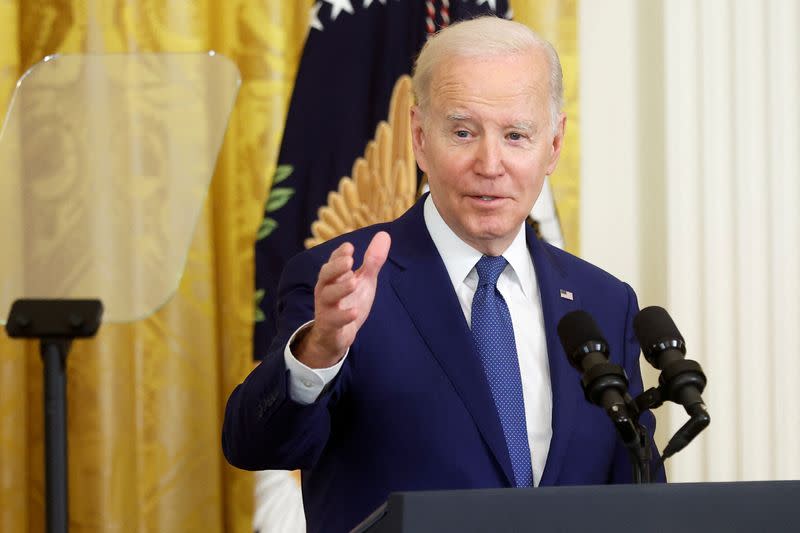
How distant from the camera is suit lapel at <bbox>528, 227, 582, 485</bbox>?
6.06 ft

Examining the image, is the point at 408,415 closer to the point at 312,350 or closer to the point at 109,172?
the point at 312,350

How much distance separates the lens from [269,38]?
2.98m

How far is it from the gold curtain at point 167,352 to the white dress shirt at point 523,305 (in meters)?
1.00

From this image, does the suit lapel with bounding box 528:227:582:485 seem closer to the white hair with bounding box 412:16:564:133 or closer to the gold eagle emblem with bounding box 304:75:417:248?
the white hair with bounding box 412:16:564:133

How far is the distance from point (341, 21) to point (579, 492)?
2.11 m

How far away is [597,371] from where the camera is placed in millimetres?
1357

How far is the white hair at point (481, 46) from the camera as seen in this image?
198cm

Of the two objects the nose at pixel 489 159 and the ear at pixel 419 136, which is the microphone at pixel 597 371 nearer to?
the nose at pixel 489 159

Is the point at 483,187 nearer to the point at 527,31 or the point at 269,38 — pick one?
the point at 527,31

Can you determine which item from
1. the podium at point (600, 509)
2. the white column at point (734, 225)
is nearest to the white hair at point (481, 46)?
the podium at point (600, 509)

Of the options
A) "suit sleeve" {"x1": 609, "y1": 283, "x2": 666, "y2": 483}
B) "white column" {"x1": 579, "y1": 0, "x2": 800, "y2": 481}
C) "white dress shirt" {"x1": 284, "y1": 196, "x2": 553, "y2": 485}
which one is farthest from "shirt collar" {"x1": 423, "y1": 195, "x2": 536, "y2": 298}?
"white column" {"x1": 579, "y1": 0, "x2": 800, "y2": 481}

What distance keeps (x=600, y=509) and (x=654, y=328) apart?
16.0 inches

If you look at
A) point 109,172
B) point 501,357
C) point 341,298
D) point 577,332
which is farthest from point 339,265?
point 109,172

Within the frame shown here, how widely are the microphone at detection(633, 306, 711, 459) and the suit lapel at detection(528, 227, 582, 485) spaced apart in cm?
42
